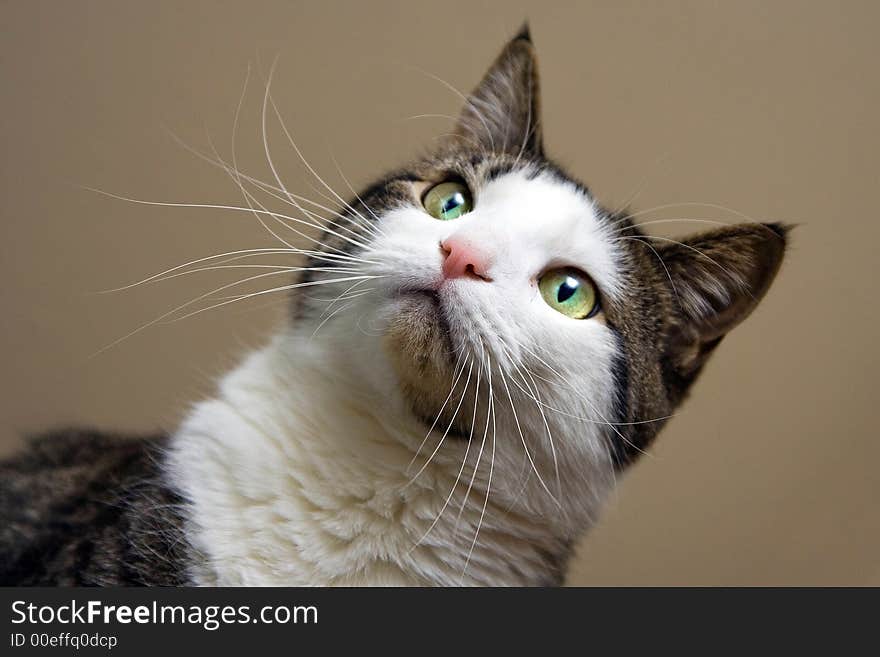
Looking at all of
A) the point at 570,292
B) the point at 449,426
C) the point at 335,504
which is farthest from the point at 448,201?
the point at 335,504

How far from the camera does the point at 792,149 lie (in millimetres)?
1312

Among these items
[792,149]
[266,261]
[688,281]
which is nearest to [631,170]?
[792,149]

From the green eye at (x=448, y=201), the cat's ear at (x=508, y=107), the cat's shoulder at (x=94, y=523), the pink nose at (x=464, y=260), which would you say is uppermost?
the cat's ear at (x=508, y=107)

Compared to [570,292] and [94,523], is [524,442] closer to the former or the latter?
[570,292]

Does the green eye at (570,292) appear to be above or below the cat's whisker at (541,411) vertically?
above

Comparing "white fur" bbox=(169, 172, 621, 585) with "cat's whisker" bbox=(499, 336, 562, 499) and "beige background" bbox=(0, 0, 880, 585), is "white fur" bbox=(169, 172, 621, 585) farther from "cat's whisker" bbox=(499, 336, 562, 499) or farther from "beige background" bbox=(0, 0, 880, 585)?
"beige background" bbox=(0, 0, 880, 585)

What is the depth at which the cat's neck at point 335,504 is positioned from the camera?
2.68 ft

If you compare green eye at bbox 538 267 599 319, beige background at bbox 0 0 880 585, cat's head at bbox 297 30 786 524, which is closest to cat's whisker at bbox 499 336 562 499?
cat's head at bbox 297 30 786 524

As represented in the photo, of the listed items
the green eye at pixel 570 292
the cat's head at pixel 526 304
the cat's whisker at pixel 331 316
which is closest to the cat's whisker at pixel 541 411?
the cat's head at pixel 526 304

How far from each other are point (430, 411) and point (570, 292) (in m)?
0.23

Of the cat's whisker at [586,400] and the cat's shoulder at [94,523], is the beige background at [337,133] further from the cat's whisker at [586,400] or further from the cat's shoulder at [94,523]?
the cat's whisker at [586,400]

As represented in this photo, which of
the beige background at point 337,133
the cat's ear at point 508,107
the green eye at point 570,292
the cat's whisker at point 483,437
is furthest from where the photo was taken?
the beige background at point 337,133

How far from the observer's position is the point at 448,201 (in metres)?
0.96
